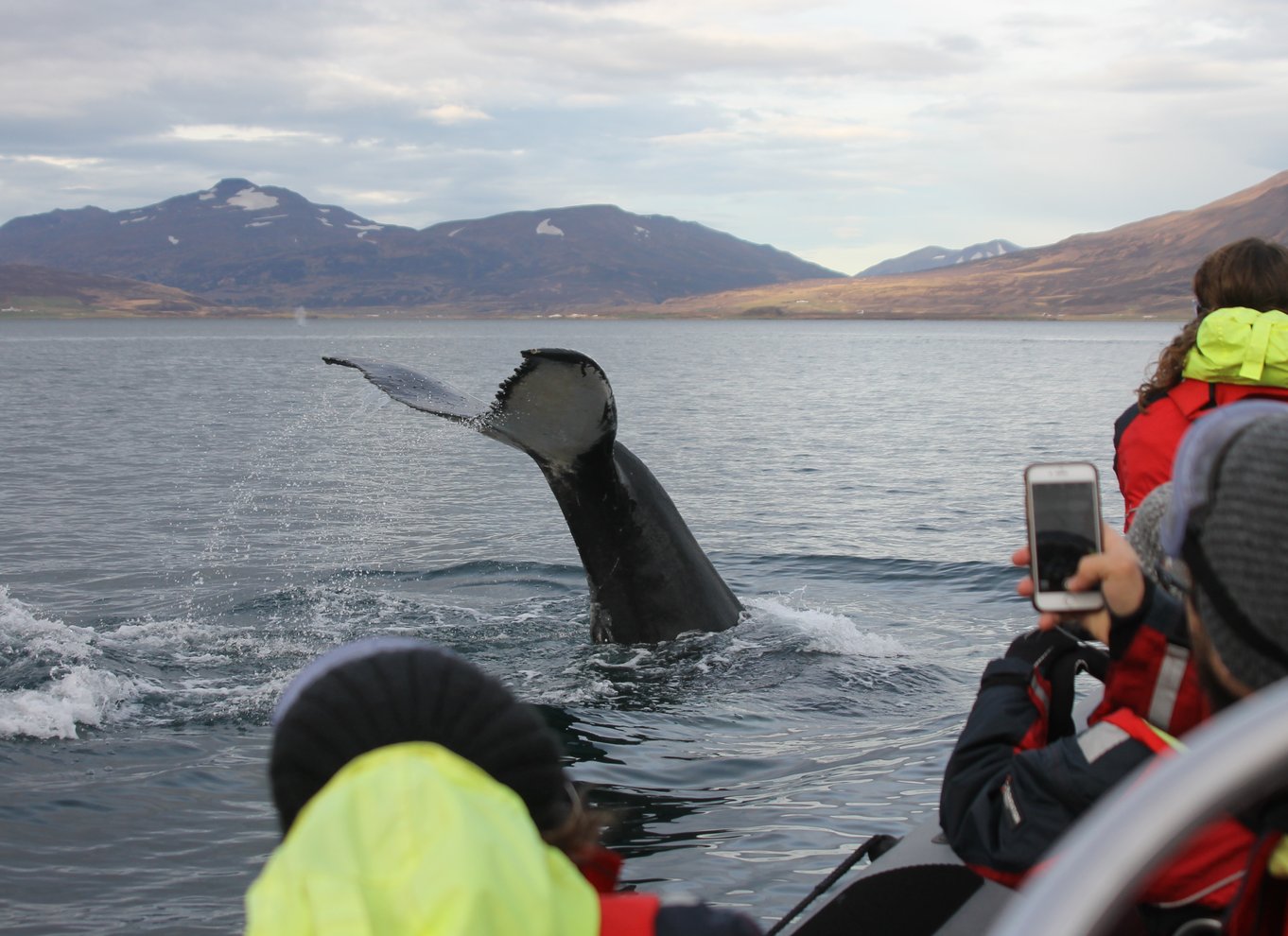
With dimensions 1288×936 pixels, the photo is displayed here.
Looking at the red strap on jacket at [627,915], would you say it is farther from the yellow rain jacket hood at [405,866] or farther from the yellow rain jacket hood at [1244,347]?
the yellow rain jacket hood at [1244,347]

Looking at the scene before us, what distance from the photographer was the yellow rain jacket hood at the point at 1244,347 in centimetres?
379

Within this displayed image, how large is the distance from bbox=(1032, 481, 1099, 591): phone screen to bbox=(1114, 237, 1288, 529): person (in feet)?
4.85

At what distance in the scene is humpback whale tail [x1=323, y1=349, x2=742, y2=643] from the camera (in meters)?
5.92

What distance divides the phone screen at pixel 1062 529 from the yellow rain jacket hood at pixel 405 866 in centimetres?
134

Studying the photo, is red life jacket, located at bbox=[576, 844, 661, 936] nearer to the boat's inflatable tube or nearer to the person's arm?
the person's arm

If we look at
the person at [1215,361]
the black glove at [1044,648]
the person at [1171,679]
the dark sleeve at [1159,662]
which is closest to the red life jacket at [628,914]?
the person at [1171,679]

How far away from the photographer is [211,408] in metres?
36.7

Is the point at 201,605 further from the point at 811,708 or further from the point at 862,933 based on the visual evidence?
the point at 862,933

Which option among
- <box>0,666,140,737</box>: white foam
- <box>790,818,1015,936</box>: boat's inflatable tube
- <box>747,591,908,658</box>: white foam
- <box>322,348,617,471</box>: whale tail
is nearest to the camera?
<box>790,818,1015,936</box>: boat's inflatable tube

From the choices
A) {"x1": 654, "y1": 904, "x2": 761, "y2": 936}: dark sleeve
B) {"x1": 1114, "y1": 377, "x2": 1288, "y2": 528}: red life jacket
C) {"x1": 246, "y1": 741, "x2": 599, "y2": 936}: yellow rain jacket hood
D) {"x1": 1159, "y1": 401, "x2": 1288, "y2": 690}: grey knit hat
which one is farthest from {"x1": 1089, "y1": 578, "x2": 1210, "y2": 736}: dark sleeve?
{"x1": 1114, "y1": 377, "x2": 1288, "y2": 528}: red life jacket

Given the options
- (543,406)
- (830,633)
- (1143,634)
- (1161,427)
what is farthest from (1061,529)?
(830,633)

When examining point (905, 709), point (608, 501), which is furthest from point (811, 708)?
point (608, 501)

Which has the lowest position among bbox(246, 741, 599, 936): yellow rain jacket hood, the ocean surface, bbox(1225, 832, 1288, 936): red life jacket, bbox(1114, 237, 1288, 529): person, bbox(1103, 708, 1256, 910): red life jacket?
the ocean surface

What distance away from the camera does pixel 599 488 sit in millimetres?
6562
